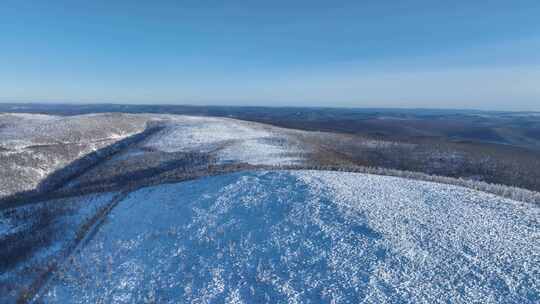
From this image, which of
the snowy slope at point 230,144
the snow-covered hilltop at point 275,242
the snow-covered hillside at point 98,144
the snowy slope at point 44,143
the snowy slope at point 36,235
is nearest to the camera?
the snow-covered hilltop at point 275,242

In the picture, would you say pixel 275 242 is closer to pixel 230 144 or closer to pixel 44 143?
pixel 230 144

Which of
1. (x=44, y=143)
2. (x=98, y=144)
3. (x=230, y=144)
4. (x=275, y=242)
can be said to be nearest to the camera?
(x=275, y=242)

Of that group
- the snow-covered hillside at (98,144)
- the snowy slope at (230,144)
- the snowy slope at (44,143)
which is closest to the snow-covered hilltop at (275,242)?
the snowy slope at (230,144)

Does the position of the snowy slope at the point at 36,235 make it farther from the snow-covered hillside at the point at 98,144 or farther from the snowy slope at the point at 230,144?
the snowy slope at the point at 230,144

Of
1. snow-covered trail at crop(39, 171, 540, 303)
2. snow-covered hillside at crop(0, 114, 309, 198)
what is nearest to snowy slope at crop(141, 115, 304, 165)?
snow-covered hillside at crop(0, 114, 309, 198)

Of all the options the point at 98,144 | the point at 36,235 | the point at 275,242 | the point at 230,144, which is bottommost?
the point at 36,235

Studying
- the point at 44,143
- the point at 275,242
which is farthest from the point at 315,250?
the point at 44,143

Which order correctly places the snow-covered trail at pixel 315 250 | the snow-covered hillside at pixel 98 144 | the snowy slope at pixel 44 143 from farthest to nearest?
the snowy slope at pixel 44 143
the snow-covered hillside at pixel 98 144
the snow-covered trail at pixel 315 250

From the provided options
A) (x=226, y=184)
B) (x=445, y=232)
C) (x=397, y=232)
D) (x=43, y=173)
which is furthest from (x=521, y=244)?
(x=43, y=173)

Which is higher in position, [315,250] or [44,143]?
[44,143]

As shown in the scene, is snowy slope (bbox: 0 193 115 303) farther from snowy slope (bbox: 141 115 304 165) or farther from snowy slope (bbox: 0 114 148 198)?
snowy slope (bbox: 141 115 304 165)
